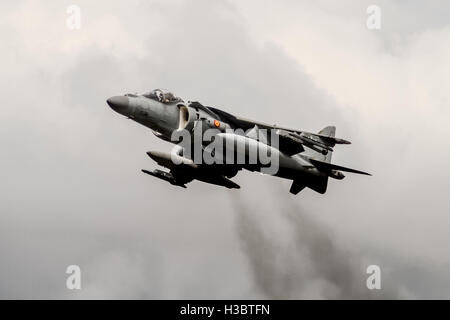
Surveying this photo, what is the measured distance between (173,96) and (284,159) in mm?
6227

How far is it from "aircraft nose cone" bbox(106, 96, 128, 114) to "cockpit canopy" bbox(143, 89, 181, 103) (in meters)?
1.42

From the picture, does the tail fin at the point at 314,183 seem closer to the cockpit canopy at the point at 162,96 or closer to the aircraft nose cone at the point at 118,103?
the cockpit canopy at the point at 162,96

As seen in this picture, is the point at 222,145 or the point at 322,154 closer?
the point at 222,145

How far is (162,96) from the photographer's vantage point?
51125 millimetres

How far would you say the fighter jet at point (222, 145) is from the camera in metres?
50.2

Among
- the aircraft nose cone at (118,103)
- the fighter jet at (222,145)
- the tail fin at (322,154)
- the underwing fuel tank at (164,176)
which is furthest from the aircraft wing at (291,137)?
the aircraft nose cone at (118,103)

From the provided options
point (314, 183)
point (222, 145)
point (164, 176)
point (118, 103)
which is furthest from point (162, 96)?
point (314, 183)

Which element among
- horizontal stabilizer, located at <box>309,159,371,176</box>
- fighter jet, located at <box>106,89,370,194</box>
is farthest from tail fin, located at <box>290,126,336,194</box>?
horizontal stabilizer, located at <box>309,159,371,176</box>

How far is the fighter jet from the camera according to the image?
165ft

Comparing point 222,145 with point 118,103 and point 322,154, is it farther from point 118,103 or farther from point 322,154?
point 322,154

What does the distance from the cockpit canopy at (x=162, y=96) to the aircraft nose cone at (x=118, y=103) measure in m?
1.42

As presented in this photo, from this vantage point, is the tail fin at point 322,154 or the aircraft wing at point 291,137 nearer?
the aircraft wing at point 291,137

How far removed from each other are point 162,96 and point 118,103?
2.44 metres

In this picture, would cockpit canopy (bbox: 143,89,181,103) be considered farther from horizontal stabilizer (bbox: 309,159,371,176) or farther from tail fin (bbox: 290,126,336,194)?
horizontal stabilizer (bbox: 309,159,371,176)
